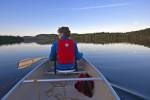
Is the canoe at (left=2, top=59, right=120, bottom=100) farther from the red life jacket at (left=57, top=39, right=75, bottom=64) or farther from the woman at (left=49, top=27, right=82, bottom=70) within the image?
the red life jacket at (left=57, top=39, right=75, bottom=64)

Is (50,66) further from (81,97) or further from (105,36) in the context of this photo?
(105,36)

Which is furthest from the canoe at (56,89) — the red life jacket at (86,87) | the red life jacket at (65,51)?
the red life jacket at (65,51)

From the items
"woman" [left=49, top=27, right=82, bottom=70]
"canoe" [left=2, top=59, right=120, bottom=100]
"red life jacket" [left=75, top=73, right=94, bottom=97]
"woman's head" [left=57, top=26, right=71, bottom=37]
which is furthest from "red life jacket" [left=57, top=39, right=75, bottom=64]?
"red life jacket" [left=75, top=73, right=94, bottom=97]

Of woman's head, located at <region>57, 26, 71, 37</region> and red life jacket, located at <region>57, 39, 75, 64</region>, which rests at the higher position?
woman's head, located at <region>57, 26, 71, 37</region>

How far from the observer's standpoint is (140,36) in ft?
435

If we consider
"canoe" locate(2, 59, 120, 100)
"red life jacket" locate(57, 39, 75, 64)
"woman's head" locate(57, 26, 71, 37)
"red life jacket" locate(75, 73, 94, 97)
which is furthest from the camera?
"red life jacket" locate(57, 39, 75, 64)

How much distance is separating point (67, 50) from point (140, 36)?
127583mm

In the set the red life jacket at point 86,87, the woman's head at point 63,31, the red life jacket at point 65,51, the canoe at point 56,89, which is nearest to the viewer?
the canoe at point 56,89

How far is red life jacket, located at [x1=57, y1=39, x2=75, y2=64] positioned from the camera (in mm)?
8875

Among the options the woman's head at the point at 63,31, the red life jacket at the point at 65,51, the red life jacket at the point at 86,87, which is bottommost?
the red life jacket at the point at 86,87

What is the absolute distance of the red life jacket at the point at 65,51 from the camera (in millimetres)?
8875

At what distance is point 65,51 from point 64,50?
45 mm

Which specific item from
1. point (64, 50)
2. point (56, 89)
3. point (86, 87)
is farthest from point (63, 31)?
point (86, 87)

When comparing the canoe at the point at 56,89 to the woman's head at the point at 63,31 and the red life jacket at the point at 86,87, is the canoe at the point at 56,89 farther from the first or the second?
the woman's head at the point at 63,31
